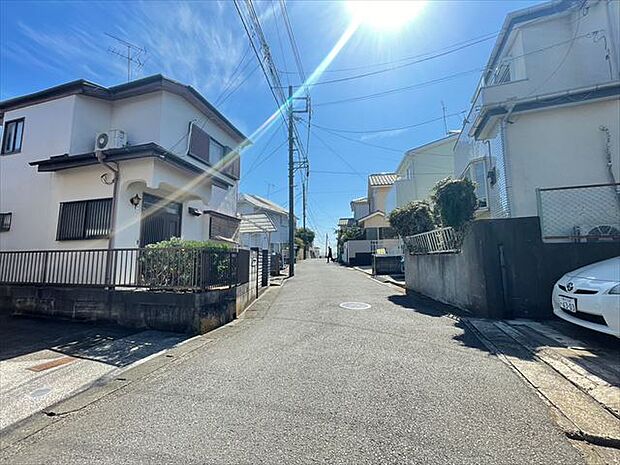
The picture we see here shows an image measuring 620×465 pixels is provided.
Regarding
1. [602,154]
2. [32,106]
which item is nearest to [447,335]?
[602,154]

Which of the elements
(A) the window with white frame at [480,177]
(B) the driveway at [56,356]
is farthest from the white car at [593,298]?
(A) the window with white frame at [480,177]

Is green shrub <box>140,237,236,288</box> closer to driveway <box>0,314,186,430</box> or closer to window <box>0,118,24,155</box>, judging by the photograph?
driveway <box>0,314,186,430</box>

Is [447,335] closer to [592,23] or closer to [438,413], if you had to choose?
[438,413]

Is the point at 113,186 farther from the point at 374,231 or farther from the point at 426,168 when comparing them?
the point at 374,231

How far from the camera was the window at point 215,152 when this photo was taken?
1185cm

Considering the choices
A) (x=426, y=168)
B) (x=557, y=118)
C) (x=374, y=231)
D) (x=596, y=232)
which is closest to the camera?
(x=596, y=232)

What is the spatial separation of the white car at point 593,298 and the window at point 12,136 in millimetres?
14653

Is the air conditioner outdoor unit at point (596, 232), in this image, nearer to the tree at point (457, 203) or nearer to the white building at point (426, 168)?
the tree at point (457, 203)

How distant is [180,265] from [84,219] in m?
4.16

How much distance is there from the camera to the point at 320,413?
2.76 metres

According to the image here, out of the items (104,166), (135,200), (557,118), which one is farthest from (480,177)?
(104,166)

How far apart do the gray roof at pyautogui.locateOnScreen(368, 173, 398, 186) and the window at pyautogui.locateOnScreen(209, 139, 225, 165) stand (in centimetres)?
2017

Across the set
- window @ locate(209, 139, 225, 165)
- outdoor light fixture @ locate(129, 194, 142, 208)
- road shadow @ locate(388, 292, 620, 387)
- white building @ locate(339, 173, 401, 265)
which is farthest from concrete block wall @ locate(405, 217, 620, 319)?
white building @ locate(339, 173, 401, 265)

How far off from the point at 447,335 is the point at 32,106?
13.3 metres
